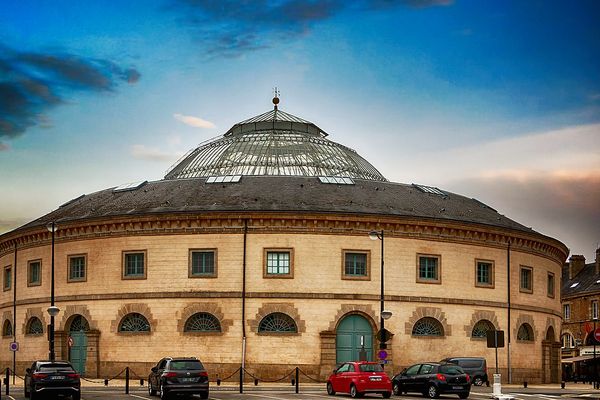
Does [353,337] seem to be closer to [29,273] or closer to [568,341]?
[29,273]

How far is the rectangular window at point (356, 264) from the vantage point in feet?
208

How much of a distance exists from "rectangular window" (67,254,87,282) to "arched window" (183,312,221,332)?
7.93 meters

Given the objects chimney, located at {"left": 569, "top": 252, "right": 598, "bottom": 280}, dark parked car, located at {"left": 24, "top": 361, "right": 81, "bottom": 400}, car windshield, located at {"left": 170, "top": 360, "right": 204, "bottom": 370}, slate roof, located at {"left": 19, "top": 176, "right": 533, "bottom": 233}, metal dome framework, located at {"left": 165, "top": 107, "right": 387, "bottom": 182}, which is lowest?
dark parked car, located at {"left": 24, "top": 361, "right": 81, "bottom": 400}

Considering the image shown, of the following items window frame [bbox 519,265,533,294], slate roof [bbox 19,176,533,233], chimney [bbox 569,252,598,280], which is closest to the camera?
slate roof [bbox 19,176,533,233]

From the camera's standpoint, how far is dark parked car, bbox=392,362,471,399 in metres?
44.7

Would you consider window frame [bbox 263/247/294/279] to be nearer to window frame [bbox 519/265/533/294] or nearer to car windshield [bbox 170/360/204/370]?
window frame [bbox 519/265/533/294]

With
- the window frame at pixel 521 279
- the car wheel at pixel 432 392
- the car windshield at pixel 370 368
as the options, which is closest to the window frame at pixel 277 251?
the window frame at pixel 521 279

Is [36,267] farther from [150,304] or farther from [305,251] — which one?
[305,251]

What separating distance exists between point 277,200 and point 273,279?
16.7 feet

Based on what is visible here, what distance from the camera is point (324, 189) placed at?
67125mm

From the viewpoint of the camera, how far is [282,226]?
62969mm

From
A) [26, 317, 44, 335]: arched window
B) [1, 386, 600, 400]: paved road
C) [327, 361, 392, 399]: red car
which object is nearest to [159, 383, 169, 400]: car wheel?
[1, 386, 600, 400]: paved road

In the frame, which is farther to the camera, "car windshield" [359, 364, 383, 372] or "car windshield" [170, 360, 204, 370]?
"car windshield" [359, 364, 383, 372]

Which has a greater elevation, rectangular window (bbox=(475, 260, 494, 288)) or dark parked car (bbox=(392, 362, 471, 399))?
rectangular window (bbox=(475, 260, 494, 288))
